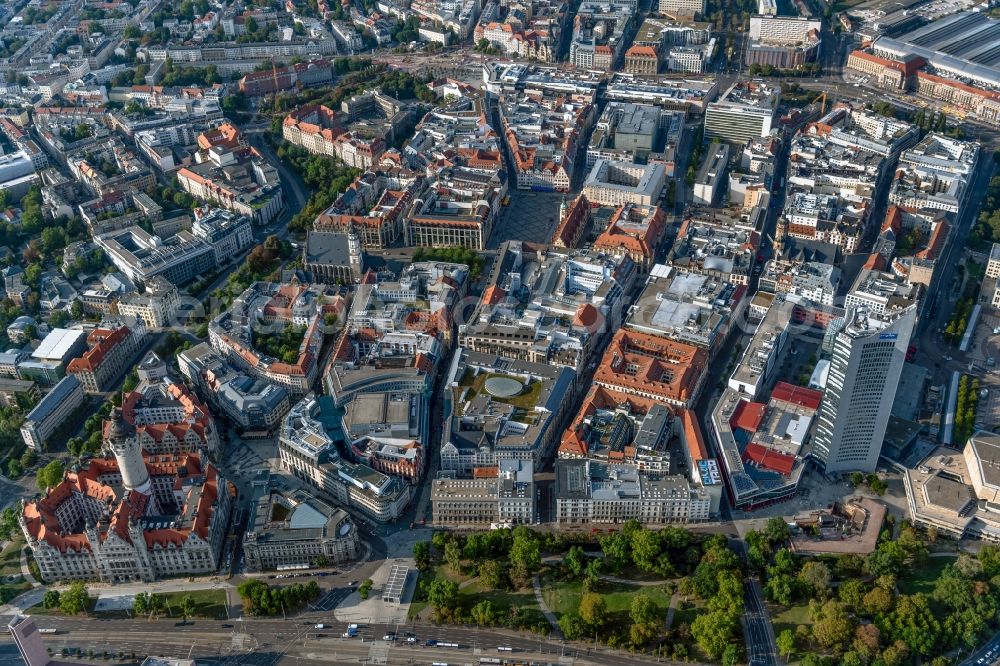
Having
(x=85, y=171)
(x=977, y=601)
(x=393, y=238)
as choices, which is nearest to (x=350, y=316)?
(x=393, y=238)

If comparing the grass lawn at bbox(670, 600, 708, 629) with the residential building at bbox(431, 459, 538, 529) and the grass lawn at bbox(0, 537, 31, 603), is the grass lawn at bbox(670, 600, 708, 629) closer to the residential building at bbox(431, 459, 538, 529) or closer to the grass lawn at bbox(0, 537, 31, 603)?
the residential building at bbox(431, 459, 538, 529)

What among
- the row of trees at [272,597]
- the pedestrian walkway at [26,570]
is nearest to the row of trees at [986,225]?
the row of trees at [272,597]

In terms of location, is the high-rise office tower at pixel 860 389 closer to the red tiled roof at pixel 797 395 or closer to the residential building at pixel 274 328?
the red tiled roof at pixel 797 395

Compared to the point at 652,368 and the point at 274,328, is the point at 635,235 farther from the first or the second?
the point at 274,328

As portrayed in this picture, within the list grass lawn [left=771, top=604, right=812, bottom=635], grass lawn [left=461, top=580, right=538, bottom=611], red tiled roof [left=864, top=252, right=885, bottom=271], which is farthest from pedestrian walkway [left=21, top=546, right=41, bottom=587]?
red tiled roof [left=864, top=252, right=885, bottom=271]

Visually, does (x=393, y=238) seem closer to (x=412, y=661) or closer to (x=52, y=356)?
(x=52, y=356)
